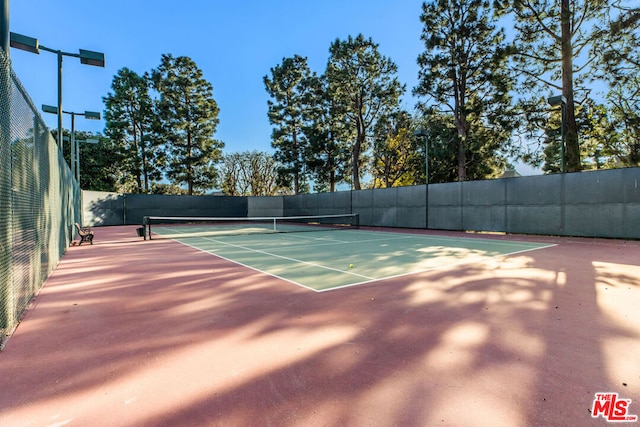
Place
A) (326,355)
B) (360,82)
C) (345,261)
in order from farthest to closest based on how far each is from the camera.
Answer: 1. (360,82)
2. (345,261)
3. (326,355)

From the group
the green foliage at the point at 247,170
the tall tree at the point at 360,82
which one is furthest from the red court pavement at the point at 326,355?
the green foliage at the point at 247,170

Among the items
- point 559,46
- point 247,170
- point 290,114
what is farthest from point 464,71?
point 247,170

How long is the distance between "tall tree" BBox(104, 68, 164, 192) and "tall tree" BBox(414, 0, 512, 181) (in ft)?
79.0

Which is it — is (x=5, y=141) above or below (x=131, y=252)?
above

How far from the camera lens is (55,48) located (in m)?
8.94

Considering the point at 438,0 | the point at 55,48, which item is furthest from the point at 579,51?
the point at 55,48

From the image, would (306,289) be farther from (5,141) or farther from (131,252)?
(131,252)

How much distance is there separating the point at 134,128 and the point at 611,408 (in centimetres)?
3496

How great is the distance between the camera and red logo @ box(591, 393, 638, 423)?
177cm

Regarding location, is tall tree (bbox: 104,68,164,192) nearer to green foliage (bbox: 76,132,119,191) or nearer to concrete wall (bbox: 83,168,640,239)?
green foliage (bbox: 76,132,119,191)

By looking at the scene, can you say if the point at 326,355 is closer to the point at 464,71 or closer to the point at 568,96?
the point at 568,96

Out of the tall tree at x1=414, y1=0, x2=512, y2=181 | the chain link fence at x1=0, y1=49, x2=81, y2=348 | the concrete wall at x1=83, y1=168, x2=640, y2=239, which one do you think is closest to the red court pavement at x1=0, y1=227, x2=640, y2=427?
the chain link fence at x1=0, y1=49, x2=81, y2=348

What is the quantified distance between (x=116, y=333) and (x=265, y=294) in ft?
5.83

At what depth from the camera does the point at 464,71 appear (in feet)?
63.8
